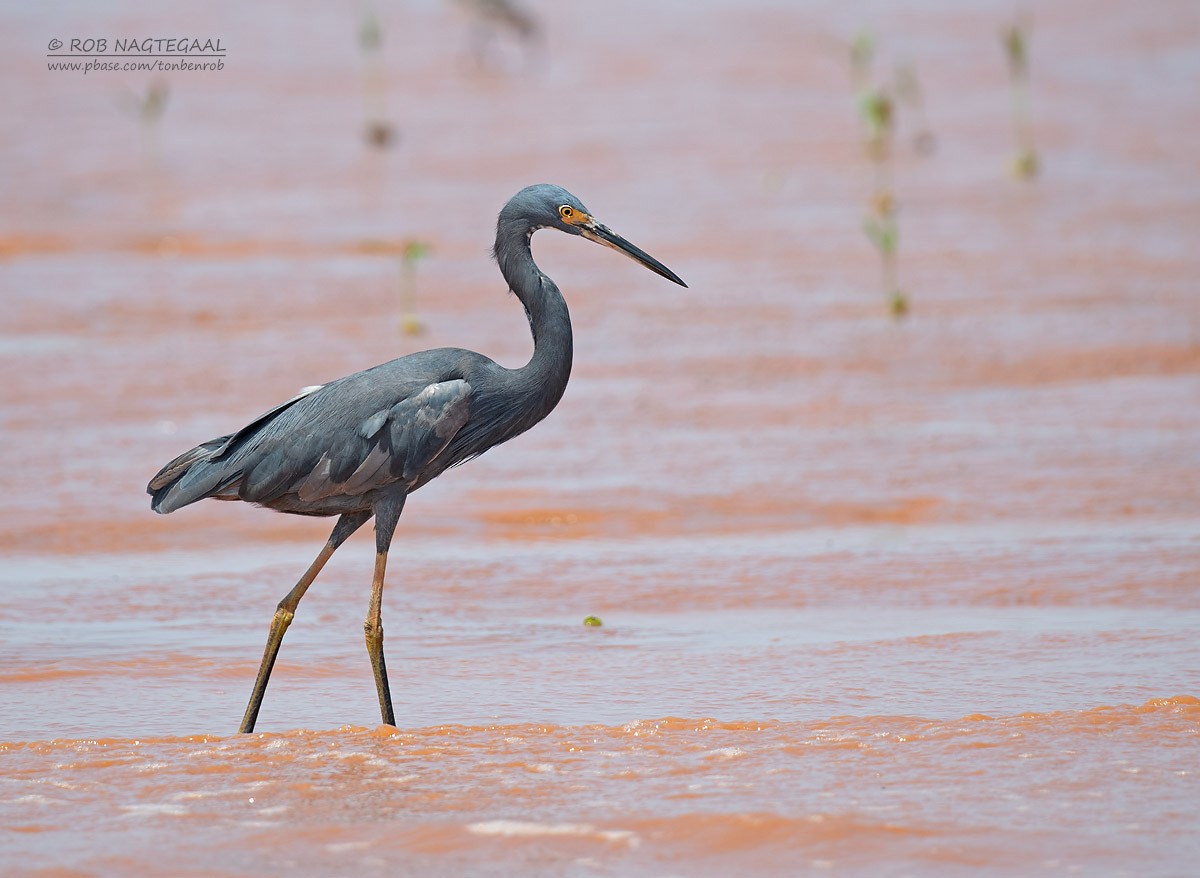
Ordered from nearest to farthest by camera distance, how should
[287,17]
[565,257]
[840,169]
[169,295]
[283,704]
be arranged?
[283,704] → [169,295] → [565,257] → [840,169] → [287,17]

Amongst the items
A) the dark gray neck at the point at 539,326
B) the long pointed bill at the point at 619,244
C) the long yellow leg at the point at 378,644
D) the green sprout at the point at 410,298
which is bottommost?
the long yellow leg at the point at 378,644

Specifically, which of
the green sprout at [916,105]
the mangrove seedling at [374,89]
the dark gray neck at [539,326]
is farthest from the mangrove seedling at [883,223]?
the dark gray neck at [539,326]

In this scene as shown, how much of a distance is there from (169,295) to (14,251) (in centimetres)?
232

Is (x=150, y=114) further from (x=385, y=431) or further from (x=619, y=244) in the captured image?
(x=385, y=431)

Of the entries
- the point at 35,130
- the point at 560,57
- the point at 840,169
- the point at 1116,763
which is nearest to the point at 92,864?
Result: the point at 1116,763

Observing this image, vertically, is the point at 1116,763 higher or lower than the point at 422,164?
lower

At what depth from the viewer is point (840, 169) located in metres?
17.4

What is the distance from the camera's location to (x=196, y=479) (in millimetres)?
6137

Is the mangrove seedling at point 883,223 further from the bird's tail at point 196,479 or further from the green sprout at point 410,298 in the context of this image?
the bird's tail at point 196,479

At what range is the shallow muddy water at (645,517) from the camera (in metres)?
5.24

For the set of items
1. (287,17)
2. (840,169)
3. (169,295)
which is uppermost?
(287,17)

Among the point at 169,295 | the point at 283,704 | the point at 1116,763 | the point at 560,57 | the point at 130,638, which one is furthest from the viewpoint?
the point at 560,57

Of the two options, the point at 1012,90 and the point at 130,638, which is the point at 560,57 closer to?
the point at 1012,90

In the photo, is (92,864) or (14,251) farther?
(14,251)
